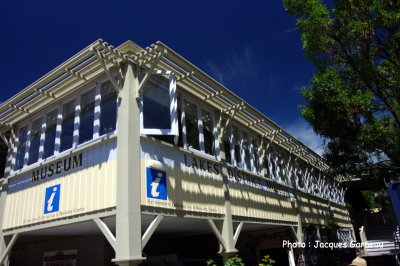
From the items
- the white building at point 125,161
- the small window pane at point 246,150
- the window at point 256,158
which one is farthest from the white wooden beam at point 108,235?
the window at point 256,158

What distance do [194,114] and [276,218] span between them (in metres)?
5.44

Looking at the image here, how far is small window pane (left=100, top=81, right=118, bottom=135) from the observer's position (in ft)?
23.6

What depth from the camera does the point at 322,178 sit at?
19875 mm

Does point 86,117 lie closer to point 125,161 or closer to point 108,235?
point 125,161

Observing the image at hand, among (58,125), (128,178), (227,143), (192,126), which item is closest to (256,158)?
(227,143)

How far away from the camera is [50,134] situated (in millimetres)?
8586

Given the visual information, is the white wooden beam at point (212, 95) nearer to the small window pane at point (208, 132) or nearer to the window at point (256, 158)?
the small window pane at point (208, 132)

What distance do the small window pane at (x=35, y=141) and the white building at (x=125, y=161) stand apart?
0.13 feet

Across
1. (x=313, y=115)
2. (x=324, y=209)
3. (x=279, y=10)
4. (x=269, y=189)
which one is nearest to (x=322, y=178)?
(x=324, y=209)

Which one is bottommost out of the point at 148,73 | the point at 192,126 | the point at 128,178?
the point at 128,178

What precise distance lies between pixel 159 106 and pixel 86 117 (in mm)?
1845

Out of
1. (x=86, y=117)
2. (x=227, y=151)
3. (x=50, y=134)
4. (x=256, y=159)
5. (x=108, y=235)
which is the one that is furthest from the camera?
(x=256, y=159)

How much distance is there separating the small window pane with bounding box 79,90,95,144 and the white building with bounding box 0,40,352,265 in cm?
3

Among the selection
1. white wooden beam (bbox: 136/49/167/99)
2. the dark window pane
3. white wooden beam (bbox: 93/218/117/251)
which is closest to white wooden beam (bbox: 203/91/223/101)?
the dark window pane
